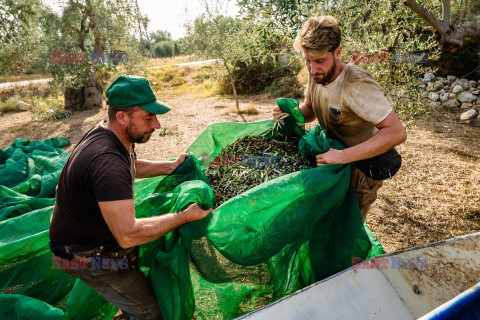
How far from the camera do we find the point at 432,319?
1.29 m

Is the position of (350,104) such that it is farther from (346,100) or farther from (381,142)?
(381,142)

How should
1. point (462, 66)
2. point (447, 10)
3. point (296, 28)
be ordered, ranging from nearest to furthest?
point (296, 28), point (447, 10), point (462, 66)

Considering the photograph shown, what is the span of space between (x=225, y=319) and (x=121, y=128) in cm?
172

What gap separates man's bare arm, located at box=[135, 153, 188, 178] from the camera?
2562 millimetres

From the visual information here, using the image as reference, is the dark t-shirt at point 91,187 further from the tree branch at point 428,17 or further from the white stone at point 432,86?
the white stone at point 432,86

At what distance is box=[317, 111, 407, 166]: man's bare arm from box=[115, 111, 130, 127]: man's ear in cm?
143

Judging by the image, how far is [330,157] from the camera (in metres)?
2.11

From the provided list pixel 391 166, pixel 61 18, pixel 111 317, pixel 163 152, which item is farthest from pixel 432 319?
pixel 61 18

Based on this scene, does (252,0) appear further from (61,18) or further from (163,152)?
(61,18)

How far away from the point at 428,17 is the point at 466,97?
5334 millimetres

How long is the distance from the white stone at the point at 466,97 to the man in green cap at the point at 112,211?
922cm

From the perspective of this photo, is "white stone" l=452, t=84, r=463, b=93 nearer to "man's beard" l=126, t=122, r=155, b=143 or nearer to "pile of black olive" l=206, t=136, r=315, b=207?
"pile of black olive" l=206, t=136, r=315, b=207

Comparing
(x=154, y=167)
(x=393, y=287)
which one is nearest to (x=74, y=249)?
(x=154, y=167)

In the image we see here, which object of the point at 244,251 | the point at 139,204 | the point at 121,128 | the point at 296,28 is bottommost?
the point at 244,251
